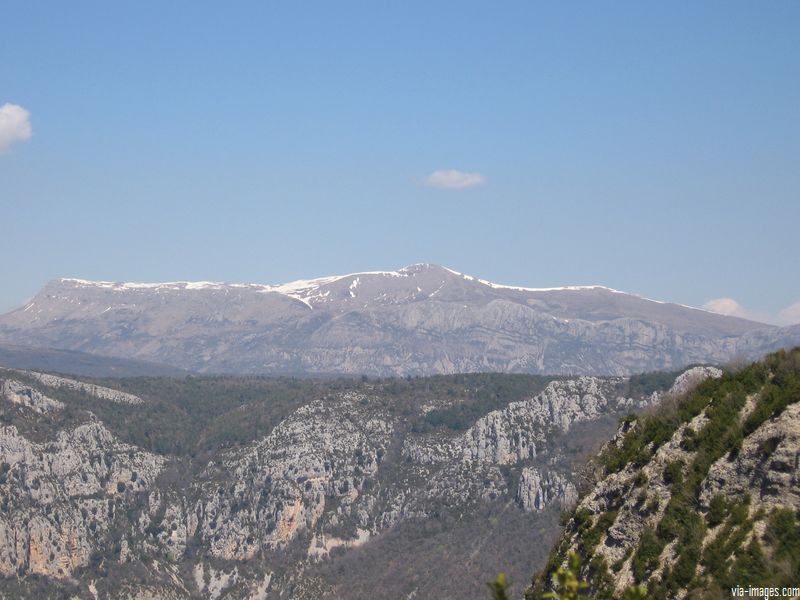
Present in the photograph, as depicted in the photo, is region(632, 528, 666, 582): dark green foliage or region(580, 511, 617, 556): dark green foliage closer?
region(632, 528, 666, 582): dark green foliage

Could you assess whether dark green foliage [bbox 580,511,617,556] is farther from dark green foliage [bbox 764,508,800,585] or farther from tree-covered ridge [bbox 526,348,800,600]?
dark green foliage [bbox 764,508,800,585]

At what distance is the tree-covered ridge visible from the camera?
4044cm

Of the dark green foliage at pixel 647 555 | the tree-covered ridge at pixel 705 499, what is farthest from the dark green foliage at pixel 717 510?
the dark green foliage at pixel 647 555

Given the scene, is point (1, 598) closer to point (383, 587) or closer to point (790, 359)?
point (383, 587)

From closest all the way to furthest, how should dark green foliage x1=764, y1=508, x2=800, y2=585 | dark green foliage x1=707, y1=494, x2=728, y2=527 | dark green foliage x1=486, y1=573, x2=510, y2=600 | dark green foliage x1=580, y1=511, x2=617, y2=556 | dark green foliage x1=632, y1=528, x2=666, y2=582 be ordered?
1. dark green foliage x1=486, y1=573, x2=510, y2=600
2. dark green foliage x1=764, y1=508, x2=800, y2=585
3. dark green foliage x1=707, y1=494, x2=728, y2=527
4. dark green foliage x1=632, y1=528, x2=666, y2=582
5. dark green foliage x1=580, y1=511, x2=617, y2=556

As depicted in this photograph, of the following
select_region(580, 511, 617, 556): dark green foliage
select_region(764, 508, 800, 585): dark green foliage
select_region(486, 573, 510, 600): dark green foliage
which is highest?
select_region(486, 573, 510, 600): dark green foliage

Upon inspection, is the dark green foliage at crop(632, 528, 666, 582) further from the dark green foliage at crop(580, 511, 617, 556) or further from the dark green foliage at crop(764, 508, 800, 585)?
the dark green foliage at crop(764, 508, 800, 585)

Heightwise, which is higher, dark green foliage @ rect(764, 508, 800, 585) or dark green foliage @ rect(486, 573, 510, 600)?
dark green foliage @ rect(486, 573, 510, 600)

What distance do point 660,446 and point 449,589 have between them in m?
141

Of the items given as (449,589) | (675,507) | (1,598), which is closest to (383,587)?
(449,589)

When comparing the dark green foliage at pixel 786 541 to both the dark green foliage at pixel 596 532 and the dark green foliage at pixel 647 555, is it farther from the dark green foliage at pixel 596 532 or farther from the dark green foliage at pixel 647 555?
the dark green foliage at pixel 596 532

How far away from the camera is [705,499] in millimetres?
44750

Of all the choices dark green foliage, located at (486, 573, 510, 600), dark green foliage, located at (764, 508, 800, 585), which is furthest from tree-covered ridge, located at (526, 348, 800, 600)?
dark green foliage, located at (486, 573, 510, 600)

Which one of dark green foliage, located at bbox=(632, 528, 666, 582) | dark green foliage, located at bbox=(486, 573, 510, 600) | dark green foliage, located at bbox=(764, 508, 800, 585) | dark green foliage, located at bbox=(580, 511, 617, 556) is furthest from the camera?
dark green foliage, located at bbox=(580, 511, 617, 556)
